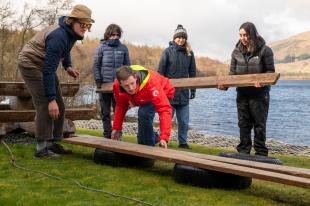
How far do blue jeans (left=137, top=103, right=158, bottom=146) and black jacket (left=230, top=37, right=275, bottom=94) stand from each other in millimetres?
1793

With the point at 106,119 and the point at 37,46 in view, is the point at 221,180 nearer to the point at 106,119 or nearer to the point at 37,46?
the point at 37,46

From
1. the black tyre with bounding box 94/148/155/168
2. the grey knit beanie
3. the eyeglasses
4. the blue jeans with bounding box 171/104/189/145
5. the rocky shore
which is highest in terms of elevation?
the grey knit beanie

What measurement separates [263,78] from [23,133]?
16.2ft

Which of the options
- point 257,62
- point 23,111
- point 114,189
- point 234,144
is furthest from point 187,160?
point 234,144

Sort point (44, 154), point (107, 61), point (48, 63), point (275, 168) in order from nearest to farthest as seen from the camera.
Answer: point (275, 168) → point (48, 63) → point (44, 154) → point (107, 61)

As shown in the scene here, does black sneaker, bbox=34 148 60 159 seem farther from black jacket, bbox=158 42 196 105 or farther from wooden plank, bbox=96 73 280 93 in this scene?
black jacket, bbox=158 42 196 105

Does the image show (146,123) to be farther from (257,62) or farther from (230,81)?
(257,62)

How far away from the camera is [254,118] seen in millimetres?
7562

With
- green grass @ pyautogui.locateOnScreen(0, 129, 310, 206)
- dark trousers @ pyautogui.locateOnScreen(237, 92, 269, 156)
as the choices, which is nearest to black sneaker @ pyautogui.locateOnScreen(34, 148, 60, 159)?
green grass @ pyautogui.locateOnScreen(0, 129, 310, 206)

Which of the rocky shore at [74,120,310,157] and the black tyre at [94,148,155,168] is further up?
the black tyre at [94,148,155,168]

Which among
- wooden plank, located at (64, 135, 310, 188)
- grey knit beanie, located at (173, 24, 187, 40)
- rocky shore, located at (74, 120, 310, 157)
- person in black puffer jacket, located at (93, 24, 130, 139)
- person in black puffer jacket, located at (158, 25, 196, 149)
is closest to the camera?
wooden plank, located at (64, 135, 310, 188)

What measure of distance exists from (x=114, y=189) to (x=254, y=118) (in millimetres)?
3259

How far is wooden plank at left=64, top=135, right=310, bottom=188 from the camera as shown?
4388mm

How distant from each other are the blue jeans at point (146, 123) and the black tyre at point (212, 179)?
1316 millimetres
